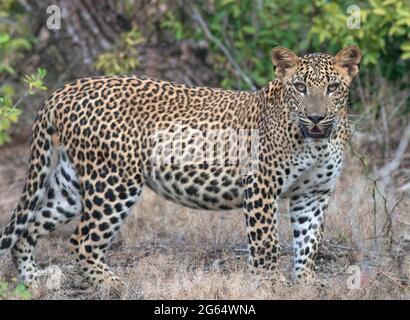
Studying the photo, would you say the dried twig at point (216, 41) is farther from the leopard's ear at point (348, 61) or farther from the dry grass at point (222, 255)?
the leopard's ear at point (348, 61)

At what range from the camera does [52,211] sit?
820 centimetres

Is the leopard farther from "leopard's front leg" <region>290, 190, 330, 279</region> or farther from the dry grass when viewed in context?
the dry grass

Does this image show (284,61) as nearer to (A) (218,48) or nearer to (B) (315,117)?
(B) (315,117)

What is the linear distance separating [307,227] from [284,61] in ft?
4.54

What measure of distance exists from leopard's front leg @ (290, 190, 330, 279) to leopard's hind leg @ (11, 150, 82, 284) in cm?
181

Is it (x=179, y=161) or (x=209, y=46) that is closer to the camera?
(x=179, y=161)

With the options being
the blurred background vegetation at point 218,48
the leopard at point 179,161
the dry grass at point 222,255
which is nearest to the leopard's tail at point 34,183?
the leopard at point 179,161

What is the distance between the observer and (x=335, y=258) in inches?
339

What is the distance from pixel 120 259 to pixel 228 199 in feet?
4.65

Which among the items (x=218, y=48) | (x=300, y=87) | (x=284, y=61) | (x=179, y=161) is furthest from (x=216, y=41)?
(x=300, y=87)

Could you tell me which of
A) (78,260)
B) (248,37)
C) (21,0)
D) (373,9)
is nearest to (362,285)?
(78,260)

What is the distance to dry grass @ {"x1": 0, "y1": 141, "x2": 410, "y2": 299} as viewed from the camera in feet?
24.6

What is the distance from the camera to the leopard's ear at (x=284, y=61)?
772 cm

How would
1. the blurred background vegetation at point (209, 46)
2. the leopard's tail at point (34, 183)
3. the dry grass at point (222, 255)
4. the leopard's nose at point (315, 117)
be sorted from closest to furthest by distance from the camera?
1. the leopard's nose at point (315, 117)
2. the dry grass at point (222, 255)
3. the leopard's tail at point (34, 183)
4. the blurred background vegetation at point (209, 46)
